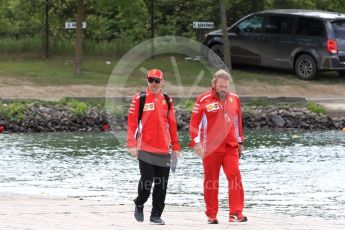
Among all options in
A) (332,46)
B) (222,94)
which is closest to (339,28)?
(332,46)

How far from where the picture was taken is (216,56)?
34.1 m

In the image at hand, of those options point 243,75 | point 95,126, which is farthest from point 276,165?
point 243,75

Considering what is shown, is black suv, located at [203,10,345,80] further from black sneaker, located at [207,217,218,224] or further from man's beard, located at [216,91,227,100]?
black sneaker, located at [207,217,218,224]

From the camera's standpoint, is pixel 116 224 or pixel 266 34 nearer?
pixel 116 224

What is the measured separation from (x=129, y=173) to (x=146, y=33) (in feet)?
62.4

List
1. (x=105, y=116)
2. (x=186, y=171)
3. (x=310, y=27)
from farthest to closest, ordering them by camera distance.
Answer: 1. (x=310, y=27)
2. (x=105, y=116)
3. (x=186, y=171)

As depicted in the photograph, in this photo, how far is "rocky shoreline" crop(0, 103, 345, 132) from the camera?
28094 mm

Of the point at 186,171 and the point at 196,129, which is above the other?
the point at 196,129

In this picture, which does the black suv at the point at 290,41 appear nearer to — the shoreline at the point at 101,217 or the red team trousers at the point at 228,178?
the shoreline at the point at 101,217

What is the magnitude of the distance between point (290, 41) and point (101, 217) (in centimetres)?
2295

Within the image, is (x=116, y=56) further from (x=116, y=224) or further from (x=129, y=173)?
A: (x=116, y=224)

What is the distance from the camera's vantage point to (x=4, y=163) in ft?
67.9

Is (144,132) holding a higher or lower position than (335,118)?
higher

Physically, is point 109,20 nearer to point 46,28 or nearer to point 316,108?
point 46,28
